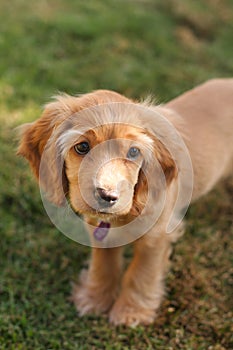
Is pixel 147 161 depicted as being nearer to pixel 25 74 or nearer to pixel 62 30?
pixel 25 74

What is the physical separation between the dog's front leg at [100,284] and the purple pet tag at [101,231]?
41 centimetres

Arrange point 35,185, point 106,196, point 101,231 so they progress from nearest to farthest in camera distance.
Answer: point 106,196
point 101,231
point 35,185

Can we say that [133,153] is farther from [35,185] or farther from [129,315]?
[35,185]

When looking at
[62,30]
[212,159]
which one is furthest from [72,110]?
[62,30]

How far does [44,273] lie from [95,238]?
76 cm

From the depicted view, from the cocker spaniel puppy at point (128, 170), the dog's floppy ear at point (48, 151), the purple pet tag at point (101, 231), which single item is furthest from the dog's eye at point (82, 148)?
the purple pet tag at point (101, 231)

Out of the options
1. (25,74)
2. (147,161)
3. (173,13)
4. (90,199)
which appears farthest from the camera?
(173,13)

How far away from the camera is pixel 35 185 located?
16.1ft

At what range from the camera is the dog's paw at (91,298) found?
13.3 feet

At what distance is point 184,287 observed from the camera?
165 inches

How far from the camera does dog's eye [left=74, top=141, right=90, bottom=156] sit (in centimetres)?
299

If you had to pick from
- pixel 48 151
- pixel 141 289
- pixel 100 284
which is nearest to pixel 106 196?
pixel 48 151

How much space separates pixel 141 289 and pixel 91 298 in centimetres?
41

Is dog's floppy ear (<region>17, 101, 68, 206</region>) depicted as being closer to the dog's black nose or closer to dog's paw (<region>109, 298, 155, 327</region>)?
the dog's black nose
